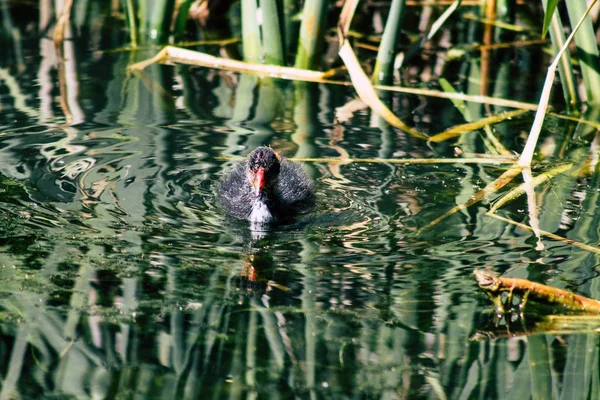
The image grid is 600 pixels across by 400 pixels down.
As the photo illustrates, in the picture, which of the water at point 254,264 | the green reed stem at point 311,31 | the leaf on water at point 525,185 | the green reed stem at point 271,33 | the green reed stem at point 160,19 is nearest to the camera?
the water at point 254,264

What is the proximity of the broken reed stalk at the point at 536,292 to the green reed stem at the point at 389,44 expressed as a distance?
3.38 meters

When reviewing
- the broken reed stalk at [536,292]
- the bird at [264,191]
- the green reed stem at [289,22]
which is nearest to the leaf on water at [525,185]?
the bird at [264,191]

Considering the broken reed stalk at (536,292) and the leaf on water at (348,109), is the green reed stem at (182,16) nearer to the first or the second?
the leaf on water at (348,109)

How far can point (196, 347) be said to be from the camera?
350 centimetres

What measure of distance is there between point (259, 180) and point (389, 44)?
2567mm

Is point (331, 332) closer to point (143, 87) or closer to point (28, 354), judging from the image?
point (28, 354)

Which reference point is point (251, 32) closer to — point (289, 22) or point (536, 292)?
point (289, 22)

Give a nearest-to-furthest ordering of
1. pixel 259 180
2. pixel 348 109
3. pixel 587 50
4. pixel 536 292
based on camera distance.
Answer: pixel 536 292, pixel 259 180, pixel 587 50, pixel 348 109

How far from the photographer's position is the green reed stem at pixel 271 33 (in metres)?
7.05

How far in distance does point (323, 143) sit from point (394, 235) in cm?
159

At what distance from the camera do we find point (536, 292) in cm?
387

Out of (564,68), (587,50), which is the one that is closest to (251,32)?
(564,68)

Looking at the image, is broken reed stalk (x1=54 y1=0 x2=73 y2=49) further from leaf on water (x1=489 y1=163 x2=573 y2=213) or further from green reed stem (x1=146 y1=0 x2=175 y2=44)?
leaf on water (x1=489 y1=163 x2=573 y2=213)

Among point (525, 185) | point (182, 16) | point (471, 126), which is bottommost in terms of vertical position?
point (525, 185)
